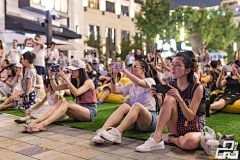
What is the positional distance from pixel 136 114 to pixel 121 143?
54 cm

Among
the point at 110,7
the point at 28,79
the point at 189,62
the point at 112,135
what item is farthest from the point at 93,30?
the point at 189,62

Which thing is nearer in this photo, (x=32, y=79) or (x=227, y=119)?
(x=227, y=119)

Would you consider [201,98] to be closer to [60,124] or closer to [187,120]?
[187,120]

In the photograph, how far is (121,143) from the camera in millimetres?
4594

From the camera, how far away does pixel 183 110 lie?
12.8 ft

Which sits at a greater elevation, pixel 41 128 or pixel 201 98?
pixel 201 98

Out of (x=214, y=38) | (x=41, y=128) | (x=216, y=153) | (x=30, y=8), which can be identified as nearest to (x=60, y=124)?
(x=41, y=128)

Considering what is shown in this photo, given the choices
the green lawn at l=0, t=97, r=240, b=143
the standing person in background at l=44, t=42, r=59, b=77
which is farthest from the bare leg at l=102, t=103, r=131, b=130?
the standing person in background at l=44, t=42, r=59, b=77

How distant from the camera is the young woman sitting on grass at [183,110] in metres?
3.96

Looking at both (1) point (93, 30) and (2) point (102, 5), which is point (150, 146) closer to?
(1) point (93, 30)

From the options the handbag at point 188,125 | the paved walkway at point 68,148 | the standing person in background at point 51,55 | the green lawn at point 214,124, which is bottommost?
the paved walkway at point 68,148

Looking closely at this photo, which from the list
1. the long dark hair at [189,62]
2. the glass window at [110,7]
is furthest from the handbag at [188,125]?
the glass window at [110,7]

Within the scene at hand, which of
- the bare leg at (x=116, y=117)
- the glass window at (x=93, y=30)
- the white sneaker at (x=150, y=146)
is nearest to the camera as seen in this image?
the white sneaker at (x=150, y=146)

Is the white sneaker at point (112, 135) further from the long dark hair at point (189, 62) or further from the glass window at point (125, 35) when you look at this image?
the glass window at point (125, 35)
